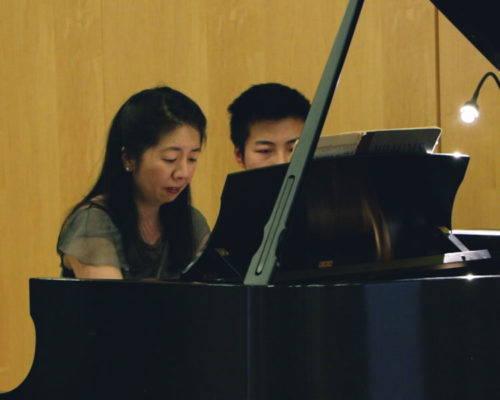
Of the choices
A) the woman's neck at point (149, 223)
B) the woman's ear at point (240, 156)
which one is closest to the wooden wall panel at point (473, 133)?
the woman's ear at point (240, 156)

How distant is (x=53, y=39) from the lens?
2.80m

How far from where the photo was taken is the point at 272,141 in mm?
2148

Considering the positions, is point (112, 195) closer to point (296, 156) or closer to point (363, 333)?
point (296, 156)

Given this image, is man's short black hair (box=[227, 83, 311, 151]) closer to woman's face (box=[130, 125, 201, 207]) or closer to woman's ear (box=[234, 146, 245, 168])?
woman's ear (box=[234, 146, 245, 168])

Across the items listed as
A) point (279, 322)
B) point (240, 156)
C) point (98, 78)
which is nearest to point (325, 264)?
point (279, 322)

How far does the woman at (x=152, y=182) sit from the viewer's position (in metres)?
1.77

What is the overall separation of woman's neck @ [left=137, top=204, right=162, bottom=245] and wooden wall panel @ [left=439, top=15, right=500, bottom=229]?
1.12 meters

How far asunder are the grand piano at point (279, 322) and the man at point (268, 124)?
85 cm

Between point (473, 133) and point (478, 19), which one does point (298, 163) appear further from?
point (473, 133)

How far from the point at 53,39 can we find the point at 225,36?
67 cm

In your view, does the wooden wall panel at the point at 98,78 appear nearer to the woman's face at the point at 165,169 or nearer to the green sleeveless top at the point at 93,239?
the woman's face at the point at 165,169

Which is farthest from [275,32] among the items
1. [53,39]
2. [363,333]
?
[363,333]

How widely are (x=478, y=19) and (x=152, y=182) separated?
0.89m

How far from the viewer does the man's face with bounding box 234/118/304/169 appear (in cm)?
214
